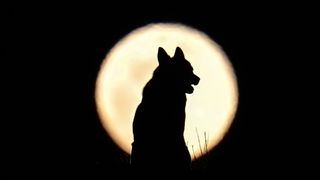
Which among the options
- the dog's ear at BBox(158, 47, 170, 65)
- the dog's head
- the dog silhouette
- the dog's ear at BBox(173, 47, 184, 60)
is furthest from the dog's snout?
the dog's ear at BBox(158, 47, 170, 65)

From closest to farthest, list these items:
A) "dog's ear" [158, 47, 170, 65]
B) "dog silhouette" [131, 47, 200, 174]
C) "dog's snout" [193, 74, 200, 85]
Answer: "dog silhouette" [131, 47, 200, 174] < "dog's ear" [158, 47, 170, 65] < "dog's snout" [193, 74, 200, 85]

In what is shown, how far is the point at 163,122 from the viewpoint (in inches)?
355

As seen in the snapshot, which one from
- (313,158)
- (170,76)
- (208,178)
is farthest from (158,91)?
(313,158)

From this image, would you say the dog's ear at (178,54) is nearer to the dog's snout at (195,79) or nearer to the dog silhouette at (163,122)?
the dog silhouette at (163,122)

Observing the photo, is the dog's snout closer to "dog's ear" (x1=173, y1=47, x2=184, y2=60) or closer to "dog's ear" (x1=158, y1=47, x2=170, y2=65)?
"dog's ear" (x1=173, y1=47, x2=184, y2=60)

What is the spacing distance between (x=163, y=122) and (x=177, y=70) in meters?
0.91

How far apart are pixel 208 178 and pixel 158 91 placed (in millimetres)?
1618

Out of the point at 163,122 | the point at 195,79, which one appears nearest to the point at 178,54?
the point at 195,79

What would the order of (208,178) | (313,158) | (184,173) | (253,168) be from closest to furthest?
(208,178), (184,173), (253,168), (313,158)

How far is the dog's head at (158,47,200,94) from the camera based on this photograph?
9406mm

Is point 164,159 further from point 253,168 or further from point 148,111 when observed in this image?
point 253,168

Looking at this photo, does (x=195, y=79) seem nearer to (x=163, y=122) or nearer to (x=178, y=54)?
(x=178, y=54)

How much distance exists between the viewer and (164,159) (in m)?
8.80

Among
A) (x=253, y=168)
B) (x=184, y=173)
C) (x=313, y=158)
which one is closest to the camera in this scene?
(x=184, y=173)
